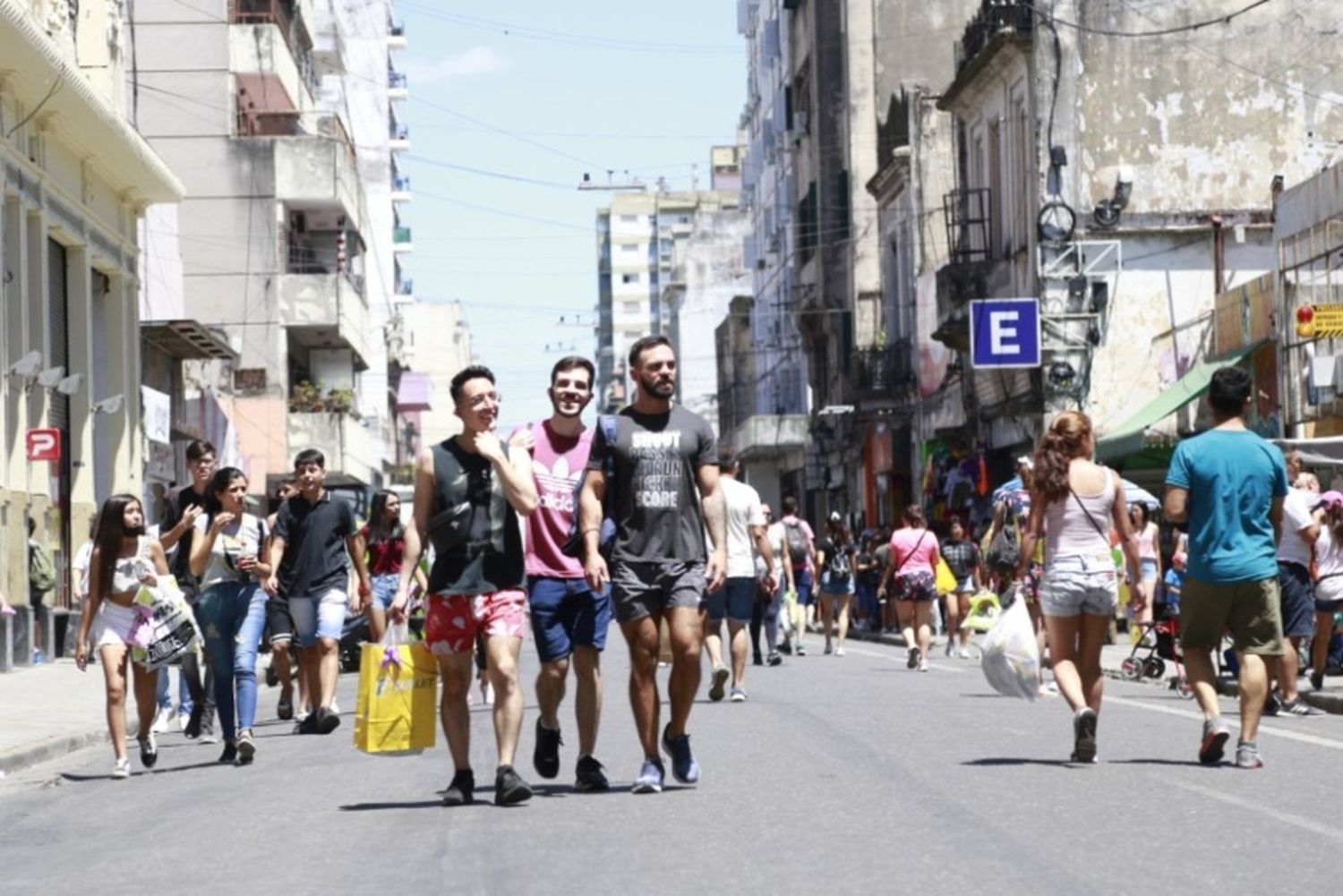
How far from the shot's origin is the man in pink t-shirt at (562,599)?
36.6ft

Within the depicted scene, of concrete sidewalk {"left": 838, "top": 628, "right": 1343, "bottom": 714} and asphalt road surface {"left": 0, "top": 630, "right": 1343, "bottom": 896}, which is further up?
asphalt road surface {"left": 0, "top": 630, "right": 1343, "bottom": 896}

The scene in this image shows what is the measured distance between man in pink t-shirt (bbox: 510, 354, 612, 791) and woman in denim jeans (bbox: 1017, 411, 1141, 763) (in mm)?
2481

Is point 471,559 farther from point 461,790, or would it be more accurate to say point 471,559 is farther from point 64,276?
point 64,276

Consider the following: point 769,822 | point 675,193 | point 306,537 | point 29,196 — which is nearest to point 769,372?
point 29,196

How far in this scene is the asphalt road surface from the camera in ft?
27.3

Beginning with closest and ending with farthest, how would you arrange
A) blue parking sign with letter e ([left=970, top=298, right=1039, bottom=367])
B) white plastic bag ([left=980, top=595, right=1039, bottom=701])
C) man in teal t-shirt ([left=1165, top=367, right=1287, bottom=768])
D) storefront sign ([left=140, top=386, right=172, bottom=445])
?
man in teal t-shirt ([left=1165, top=367, right=1287, bottom=768]) < white plastic bag ([left=980, top=595, right=1039, bottom=701]) < blue parking sign with letter e ([left=970, top=298, right=1039, bottom=367]) < storefront sign ([left=140, top=386, right=172, bottom=445])

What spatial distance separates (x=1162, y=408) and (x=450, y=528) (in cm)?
2454

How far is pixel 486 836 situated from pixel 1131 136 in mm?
33307

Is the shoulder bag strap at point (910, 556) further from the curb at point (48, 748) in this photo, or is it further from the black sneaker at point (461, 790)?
the black sneaker at point (461, 790)

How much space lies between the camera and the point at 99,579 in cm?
1428

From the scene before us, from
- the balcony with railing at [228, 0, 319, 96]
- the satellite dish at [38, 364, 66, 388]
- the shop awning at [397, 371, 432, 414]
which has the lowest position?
the satellite dish at [38, 364, 66, 388]

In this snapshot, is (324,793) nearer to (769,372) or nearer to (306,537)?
(306,537)

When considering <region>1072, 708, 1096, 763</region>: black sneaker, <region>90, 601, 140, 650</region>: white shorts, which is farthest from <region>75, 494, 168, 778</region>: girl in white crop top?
<region>1072, 708, 1096, 763</region>: black sneaker

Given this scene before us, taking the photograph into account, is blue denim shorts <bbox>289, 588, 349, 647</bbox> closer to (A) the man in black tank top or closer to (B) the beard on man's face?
(A) the man in black tank top
